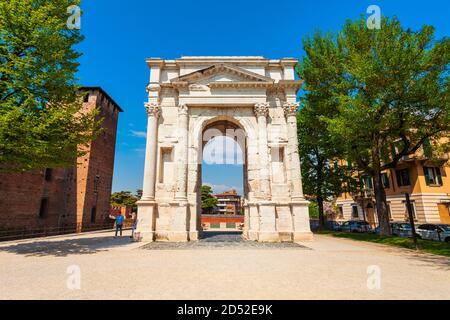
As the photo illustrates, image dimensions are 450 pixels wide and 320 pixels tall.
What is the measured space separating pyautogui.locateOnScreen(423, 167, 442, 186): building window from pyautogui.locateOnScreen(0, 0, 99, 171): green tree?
3351 cm

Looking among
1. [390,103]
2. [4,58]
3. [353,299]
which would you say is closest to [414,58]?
[390,103]

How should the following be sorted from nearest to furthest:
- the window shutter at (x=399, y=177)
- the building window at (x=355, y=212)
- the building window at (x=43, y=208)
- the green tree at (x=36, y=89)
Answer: the green tree at (x=36, y=89)
the building window at (x=43, y=208)
the window shutter at (x=399, y=177)
the building window at (x=355, y=212)

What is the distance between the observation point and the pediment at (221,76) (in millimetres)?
17750

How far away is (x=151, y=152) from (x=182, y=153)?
2.32 meters

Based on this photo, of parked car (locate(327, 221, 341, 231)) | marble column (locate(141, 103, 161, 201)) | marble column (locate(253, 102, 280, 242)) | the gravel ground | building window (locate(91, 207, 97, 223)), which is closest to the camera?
the gravel ground

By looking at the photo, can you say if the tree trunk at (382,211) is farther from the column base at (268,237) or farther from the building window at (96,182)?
the building window at (96,182)

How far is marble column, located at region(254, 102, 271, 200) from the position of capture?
1622 centimetres

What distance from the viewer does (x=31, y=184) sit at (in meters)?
22.4

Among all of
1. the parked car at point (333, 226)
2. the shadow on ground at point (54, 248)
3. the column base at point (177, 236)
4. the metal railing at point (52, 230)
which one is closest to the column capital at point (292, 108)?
the column base at point (177, 236)

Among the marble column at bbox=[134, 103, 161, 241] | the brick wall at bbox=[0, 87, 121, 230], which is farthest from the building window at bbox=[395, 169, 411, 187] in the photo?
the brick wall at bbox=[0, 87, 121, 230]

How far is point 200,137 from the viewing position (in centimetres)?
1808

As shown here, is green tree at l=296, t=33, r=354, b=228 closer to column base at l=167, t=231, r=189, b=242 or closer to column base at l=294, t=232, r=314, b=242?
column base at l=294, t=232, r=314, b=242

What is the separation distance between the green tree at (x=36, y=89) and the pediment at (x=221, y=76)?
7793mm

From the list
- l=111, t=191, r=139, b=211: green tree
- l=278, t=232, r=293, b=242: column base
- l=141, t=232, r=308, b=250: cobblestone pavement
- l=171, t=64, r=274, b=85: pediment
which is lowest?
l=141, t=232, r=308, b=250: cobblestone pavement
